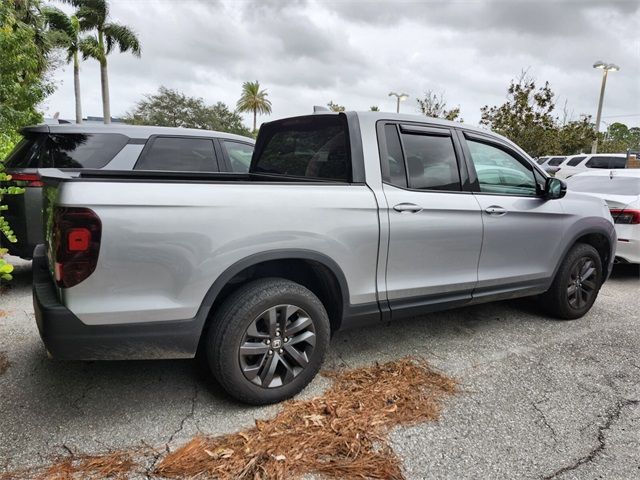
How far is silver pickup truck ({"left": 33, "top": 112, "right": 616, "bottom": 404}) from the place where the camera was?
7.07 feet

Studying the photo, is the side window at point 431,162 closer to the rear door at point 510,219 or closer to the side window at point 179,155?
the rear door at point 510,219

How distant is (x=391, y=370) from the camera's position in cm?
319

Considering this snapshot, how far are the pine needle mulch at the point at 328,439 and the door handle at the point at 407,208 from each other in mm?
1157

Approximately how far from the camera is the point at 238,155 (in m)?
5.50

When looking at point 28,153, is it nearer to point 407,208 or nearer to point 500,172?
point 407,208

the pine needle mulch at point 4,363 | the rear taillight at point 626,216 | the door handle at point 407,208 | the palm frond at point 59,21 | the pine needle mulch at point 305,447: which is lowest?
the pine needle mulch at point 4,363

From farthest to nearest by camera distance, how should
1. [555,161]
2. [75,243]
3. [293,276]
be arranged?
[555,161], [293,276], [75,243]

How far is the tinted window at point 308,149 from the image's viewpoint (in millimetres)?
3088

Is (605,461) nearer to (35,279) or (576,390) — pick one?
(576,390)

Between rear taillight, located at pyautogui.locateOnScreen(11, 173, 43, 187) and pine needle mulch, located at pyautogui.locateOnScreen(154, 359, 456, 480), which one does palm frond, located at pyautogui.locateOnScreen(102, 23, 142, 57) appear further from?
pine needle mulch, located at pyautogui.locateOnScreen(154, 359, 456, 480)

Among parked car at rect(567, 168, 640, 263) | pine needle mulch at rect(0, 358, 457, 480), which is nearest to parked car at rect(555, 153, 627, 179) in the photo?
parked car at rect(567, 168, 640, 263)

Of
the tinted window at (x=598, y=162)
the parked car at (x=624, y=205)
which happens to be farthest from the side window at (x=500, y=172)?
the tinted window at (x=598, y=162)

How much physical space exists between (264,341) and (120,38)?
98.4 ft

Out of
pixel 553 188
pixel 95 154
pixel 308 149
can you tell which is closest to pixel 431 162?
pixel 308 149
